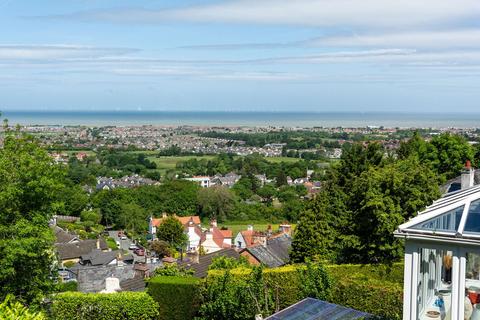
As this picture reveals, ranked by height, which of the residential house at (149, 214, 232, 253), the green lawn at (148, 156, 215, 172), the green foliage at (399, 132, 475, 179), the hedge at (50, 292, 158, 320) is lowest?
the green lawn at (148, 156, 215, 172)

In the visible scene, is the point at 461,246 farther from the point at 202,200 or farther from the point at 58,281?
the point at 202,200

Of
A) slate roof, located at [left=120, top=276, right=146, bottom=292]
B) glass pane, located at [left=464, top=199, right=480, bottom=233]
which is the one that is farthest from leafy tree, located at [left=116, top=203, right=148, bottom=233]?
glass pane, located at [left=464, top=199, right=480, bottom=233]

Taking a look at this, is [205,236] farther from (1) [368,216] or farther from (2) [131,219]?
(1) [368,216]

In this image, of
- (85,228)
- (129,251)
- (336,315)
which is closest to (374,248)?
(336,315)

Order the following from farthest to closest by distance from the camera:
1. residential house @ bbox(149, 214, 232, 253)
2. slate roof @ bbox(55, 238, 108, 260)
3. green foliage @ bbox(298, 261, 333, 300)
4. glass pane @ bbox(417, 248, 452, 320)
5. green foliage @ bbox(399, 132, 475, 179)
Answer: residential house @ bbox(149, 214, 232, 253)
slate roof @ bbox(55, 238, 108, 260)
green foliage @ bbox(399, 132, 475, 179)
green foliage @ bbox(298, 261, 333, 300)
glass pane @ bbox(417, 248, 452, 320)

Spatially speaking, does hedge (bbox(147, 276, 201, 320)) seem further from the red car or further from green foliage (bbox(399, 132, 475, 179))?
the red car

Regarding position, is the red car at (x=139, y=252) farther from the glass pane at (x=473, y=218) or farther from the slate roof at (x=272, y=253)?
the glass pane at (x=473, y=218)
